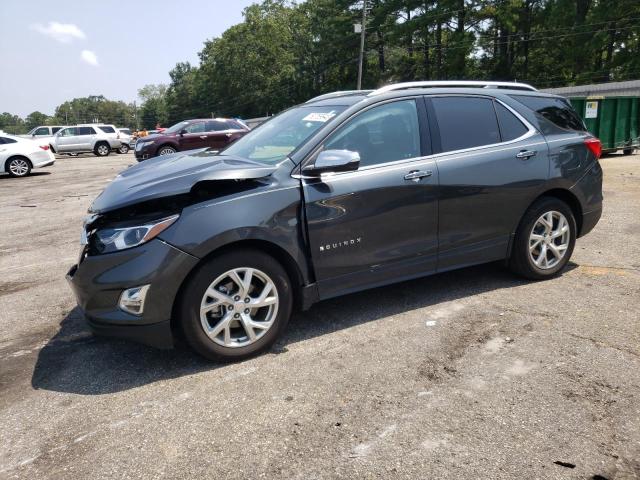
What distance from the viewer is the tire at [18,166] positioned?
645 inches

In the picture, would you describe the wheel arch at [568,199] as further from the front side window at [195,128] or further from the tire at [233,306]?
the front side window at [195,128]

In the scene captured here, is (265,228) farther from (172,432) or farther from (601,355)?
(601,355)

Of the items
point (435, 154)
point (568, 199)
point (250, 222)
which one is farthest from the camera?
point (568, 199)

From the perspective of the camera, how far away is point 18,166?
54.4 ft

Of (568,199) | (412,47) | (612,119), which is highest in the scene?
(412,47)

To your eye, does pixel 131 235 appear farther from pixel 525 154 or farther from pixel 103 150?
pixel 103 150

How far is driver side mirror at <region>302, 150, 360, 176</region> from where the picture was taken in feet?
11.2

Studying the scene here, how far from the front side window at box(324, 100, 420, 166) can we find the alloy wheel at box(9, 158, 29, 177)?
1638 centimetres

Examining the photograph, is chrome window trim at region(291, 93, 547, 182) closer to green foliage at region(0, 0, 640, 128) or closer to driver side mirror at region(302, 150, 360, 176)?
driver side mirror at region(302, 150, 360, 176)

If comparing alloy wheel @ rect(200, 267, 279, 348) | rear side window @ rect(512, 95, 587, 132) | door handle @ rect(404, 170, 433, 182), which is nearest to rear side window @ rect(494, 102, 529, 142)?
rear side window @ rect(512, 95, 587, 132)

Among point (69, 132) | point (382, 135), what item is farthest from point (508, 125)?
point (69, 132)

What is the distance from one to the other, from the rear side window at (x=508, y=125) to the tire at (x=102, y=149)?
2835 centimetres

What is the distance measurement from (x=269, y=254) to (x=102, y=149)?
94.4ft

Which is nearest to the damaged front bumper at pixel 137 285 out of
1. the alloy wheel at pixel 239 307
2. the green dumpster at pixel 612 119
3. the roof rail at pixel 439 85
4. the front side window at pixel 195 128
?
the alloy wheel at pixel 239 307
